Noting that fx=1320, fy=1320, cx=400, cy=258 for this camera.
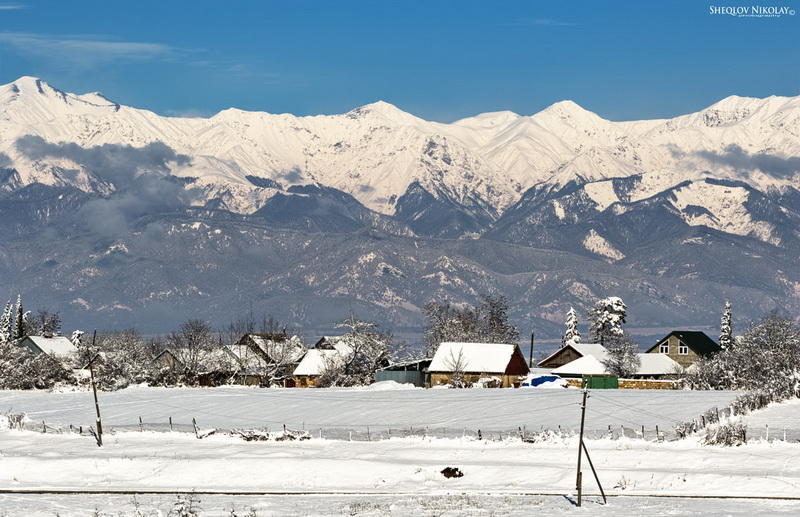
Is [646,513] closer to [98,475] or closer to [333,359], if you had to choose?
[98,475]

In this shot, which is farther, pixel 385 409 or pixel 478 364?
pixel 478 364

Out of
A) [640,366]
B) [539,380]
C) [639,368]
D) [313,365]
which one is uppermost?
[313,365]

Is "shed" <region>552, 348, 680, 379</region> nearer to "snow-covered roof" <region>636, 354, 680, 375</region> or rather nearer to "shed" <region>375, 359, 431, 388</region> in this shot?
"snow-covered roof" <region>636, 354, 680, 375</region>

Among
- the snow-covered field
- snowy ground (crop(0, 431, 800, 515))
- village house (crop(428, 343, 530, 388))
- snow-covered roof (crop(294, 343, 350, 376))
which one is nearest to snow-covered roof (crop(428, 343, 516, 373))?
village house (crop(428, 343, 530, 388))

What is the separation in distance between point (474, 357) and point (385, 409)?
53689 mm

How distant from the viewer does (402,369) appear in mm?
169750

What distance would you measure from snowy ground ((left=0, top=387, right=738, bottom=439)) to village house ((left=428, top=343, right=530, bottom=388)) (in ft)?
70.7

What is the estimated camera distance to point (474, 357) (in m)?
166

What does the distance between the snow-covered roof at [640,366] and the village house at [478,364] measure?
9261mm

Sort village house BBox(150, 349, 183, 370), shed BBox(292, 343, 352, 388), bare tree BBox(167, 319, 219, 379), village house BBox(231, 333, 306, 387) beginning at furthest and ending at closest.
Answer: shed BBox(292, 343, 352, 388), village house BBox(231, 333, 306, 387), village house BBox(150, 349, 183, 370), bare tree BBox(167, 319, 219, 379)

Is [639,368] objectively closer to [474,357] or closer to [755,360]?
[474,357]

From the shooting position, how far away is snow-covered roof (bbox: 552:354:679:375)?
17725 centimetres

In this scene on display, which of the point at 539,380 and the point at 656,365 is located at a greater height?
the point at 656,365

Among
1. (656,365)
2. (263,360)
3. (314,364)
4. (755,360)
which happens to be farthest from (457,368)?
(656,365)
